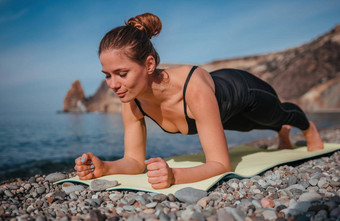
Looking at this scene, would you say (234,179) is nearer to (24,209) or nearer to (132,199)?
(132,199)

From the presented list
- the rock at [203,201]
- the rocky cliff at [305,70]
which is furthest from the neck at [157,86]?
the rocky cliff at [305,70]

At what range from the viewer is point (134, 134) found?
262 cm

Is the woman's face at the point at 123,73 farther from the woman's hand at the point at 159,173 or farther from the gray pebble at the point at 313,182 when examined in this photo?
the gray pebble at the point at 313,182

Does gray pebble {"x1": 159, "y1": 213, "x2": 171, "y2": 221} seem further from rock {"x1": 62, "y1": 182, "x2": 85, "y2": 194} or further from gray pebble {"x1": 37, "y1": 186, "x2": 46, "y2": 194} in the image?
gray pebble {"x1": 37, "y1": 186, "x2": 46, "y2": 194}

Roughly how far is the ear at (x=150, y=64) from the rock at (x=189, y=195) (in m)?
0.93

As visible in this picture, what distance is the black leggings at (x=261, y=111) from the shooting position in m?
2.84

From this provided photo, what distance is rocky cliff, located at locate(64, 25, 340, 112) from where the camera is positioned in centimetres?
2148

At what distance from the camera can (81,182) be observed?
7.28ft

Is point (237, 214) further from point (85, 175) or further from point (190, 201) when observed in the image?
point (85, 175)

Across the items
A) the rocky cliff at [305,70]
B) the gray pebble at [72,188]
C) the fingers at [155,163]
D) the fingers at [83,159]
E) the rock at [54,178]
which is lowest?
the gray pebble at [72,188]

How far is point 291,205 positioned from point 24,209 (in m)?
1.61

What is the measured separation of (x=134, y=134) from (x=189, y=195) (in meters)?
1.04

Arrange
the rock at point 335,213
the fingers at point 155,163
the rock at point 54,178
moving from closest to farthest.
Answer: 1. the rock at point 335,213
2. the fingers at point 155,163
3. the rock at point 54,178

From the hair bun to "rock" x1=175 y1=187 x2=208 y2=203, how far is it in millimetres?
1297
